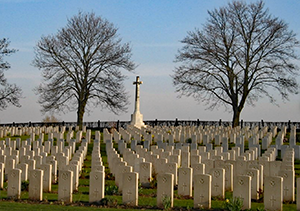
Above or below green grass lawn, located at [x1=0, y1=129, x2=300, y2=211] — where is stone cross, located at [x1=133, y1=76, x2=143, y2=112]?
above

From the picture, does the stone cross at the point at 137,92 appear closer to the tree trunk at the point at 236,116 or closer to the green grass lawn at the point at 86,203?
the tree trunk at the point at 236,116

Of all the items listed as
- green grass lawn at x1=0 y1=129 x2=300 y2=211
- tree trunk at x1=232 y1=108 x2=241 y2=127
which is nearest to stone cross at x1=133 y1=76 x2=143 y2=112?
tree trunk at x1=232 y1=108 x2=241 y2=127

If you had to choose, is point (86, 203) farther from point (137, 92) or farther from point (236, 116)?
point (236, 116)

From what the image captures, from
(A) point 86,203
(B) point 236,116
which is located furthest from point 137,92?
(A) point 86,203

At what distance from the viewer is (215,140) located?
977 inches

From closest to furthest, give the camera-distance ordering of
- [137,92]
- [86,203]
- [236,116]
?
[86,203]
[137,92]
[236,116]

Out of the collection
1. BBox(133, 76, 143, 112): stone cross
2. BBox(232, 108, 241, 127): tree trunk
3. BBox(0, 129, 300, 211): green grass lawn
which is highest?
BBox(133, 76, 143, 112): stone cross

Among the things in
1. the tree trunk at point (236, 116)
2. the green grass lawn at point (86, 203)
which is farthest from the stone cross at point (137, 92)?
the green grass lawn at point (86, 203)

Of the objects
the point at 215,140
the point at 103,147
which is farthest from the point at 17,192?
the point at 215,140

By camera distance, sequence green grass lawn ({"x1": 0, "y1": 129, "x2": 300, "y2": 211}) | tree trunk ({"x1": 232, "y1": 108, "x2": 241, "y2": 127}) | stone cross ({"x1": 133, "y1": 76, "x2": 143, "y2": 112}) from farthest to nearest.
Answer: tree trunk ({"x1": 232, "y1": 108, "x2": 241, "y2": 127}), stone cross ({"x1": 133, "y1": 76, "x2": 143, "y2": 112}), green grass lawn ({"x1": 0, "y1": 129, "x2": 300, "y2": 211})

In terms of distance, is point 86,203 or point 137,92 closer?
point 86,203

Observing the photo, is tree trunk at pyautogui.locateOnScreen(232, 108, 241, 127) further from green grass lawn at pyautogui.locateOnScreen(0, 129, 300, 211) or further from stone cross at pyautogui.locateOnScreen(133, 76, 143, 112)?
green grass lawn at pyautogui.locateOnScreen(0, 129, 300, 211)

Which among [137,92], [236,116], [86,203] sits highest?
[137,92]

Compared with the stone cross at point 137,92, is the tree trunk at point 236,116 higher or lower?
lower
